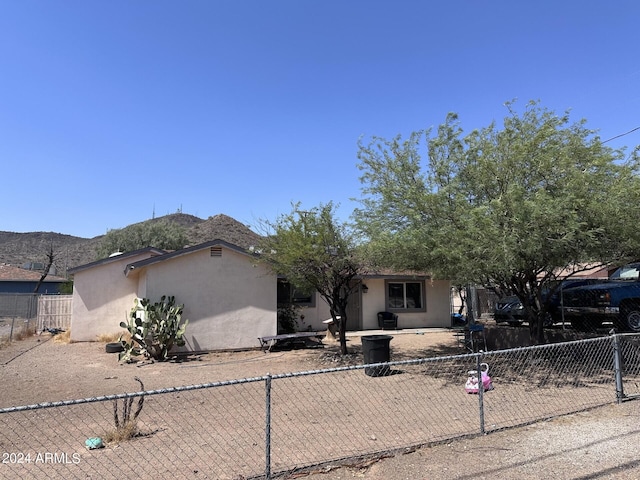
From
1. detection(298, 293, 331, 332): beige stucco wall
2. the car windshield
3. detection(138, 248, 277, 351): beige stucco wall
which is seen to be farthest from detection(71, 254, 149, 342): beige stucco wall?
the car windshield

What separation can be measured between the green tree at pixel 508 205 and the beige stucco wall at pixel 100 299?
11.3 m

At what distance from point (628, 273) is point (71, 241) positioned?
77600 mm

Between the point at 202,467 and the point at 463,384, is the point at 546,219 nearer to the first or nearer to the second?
the point at 463,384

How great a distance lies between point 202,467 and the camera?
4.58 m

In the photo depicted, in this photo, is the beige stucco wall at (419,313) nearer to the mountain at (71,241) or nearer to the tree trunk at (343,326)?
the tree trunk at (343,326)

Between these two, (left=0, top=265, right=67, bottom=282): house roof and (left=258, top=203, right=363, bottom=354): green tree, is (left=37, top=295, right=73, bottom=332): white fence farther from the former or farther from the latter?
Answer: (left=0, top=265, right=67, bottom=282): house roof

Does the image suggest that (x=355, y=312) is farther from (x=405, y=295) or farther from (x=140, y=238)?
(x=140, y=238)

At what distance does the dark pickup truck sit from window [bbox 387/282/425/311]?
7989 mm

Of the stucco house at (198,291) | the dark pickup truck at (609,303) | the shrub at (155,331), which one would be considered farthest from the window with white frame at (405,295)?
the shrub at (155,331)

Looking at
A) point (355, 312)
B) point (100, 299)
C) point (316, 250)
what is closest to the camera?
point (316, 250)

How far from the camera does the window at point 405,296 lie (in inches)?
802

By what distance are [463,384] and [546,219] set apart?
352 cm

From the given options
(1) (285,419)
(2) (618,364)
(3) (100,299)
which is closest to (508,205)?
(2) (618,364)

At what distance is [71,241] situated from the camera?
2874 inches
